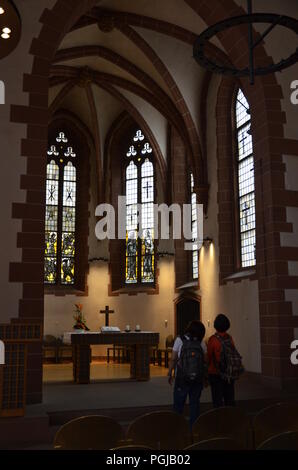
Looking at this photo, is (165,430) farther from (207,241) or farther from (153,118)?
(153,118)

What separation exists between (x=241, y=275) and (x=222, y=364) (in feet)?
19.7

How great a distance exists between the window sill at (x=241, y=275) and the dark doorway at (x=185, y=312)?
2265 millimetres

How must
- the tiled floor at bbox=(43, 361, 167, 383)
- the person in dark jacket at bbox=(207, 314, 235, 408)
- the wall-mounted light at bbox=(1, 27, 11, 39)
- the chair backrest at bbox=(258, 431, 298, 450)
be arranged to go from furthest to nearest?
the tiled floor at bbox=(43, 361, 167, 383)
the person in dark jacket at bbox=(207, 314, 235, 408)
the wall-mounted light at bbox=(1, 27, 11, 39)
the chair backrest at bbox=(258, 431, 298, 450)

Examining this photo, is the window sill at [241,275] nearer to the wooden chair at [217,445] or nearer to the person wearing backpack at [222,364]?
the person wearing backpack at [222,364]

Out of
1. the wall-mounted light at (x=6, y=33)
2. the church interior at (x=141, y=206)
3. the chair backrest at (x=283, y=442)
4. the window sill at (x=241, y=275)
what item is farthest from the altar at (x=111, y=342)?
the chair backrest at (x=283, y=442)

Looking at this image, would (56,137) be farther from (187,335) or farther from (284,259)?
A: (187,335)

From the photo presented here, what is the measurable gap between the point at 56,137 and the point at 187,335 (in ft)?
43.5

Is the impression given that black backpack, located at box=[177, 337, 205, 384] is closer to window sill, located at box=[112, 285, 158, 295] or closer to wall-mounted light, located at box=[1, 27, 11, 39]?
wall-mounted light, located at box=[1, 27, 11, 39]

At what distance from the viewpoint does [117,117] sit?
17125 mm

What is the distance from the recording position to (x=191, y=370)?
5.32 metres

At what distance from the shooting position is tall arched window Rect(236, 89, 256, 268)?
11820 millimetres

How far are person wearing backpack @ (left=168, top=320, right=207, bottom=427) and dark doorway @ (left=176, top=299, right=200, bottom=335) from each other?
863cm

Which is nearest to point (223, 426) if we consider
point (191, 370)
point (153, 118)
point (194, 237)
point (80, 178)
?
point (191, 370)

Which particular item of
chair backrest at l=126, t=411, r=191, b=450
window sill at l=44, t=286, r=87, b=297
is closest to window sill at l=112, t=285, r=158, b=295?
window sill at l=44, t=286, r=87, b=297
